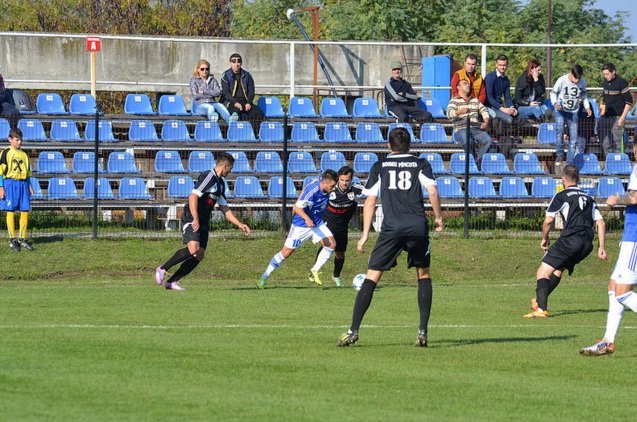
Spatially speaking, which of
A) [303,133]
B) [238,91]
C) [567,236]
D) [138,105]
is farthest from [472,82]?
[567,236]

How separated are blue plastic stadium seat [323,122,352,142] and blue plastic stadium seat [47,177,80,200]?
5722mm

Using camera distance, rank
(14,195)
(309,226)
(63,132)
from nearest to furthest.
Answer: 1. (309,226)
2. (14,195)
3. (63,132)

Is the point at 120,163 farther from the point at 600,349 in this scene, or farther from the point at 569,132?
the point at 600,349

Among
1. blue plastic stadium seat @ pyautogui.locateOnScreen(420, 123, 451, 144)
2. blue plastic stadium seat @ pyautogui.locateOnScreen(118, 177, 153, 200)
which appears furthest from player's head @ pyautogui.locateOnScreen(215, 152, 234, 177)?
blue plastic stadium seat @ pyautogui.locateOnScreen(420, 123, 451, 144)

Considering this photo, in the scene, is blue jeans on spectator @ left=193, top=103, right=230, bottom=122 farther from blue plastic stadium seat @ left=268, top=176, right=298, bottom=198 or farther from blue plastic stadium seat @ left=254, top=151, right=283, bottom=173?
blue plastic stadium seat @ left=268, top=176, right=298, bottom=198

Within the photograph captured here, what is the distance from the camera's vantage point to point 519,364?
36.0 feet

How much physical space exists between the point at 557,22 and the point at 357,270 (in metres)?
41.0

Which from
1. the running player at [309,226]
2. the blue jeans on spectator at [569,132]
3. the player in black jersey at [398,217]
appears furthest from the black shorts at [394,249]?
the blue jeans on spectator at [569,132]

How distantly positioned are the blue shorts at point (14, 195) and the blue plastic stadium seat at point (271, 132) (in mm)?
5847

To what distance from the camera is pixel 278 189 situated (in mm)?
24750

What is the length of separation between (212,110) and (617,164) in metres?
9.03

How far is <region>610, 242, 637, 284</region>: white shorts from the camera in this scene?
452 inches

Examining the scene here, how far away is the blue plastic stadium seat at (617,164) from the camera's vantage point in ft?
88.1

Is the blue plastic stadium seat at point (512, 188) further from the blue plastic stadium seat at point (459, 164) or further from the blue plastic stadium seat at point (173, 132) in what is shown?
the blue plastic stadium seat at point (173, 132)
